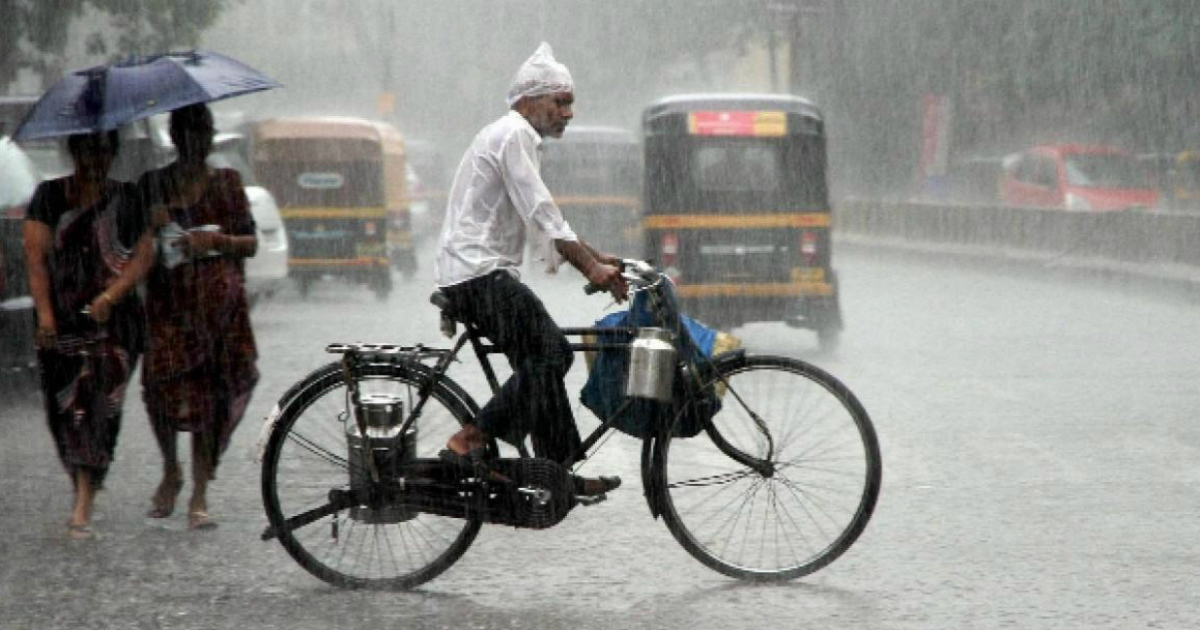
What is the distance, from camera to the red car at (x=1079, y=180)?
30797mm

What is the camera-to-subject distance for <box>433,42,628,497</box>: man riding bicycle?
→ 19.9 feet

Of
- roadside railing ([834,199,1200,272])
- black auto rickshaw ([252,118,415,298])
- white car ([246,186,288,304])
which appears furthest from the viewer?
roadside railing ([834,199,1200,272])

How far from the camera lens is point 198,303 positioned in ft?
24.2

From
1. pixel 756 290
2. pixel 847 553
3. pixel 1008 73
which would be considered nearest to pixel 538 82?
pixel 847 553

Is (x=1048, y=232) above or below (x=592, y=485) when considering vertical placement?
below

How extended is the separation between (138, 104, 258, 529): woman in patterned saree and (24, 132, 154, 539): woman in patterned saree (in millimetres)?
149

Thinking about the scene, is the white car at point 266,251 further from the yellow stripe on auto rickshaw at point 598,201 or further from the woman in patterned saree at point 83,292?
the yellow stripe on auto rickshaw at point 598,201

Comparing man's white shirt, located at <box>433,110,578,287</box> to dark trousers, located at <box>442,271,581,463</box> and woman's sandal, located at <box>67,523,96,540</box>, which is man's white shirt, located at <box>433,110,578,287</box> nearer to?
dark trousers, located at <box>442,271,581,463</box>

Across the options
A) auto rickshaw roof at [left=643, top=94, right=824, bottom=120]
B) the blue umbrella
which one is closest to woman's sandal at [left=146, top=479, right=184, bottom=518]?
the blue umbrella

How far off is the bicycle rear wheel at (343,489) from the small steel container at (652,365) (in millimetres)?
538

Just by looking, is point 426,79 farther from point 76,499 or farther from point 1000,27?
point 76,499

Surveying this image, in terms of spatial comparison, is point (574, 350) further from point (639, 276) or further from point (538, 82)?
point (538, 82)

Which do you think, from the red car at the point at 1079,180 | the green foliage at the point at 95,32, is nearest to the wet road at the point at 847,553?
the green foliage at the point at 95,32

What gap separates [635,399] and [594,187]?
23.5m
